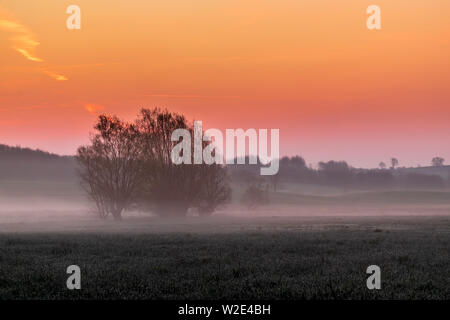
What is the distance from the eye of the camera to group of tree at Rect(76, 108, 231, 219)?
2542 inches

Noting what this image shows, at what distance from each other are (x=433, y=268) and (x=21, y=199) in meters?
142

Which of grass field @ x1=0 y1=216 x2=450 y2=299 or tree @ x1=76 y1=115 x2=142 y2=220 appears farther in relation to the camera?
tree @ x1=76 y1=115 x2=142 y2=220

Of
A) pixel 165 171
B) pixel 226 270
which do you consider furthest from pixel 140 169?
pixel 226 270

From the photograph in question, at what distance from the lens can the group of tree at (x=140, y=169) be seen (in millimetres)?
64562

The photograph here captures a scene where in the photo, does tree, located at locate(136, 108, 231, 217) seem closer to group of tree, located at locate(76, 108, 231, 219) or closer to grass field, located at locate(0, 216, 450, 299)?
group of tree, located at locate(76, 108, 231, 219)

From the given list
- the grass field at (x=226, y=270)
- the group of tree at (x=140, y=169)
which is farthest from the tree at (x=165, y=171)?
the grass field at (x=226, y=270)

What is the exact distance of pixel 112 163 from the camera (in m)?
64.3

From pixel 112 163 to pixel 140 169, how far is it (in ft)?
12.7

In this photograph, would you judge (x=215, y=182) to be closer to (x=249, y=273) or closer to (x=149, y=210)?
(x=149, y=210)

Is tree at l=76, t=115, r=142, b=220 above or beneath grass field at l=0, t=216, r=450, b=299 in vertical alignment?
above

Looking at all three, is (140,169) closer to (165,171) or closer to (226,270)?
(165,171)

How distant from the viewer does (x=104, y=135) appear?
Answer: 213ft

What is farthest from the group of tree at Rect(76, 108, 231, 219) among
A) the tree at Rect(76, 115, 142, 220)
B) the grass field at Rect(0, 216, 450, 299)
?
the grass field at Rect(0, 216, 450, 299)
